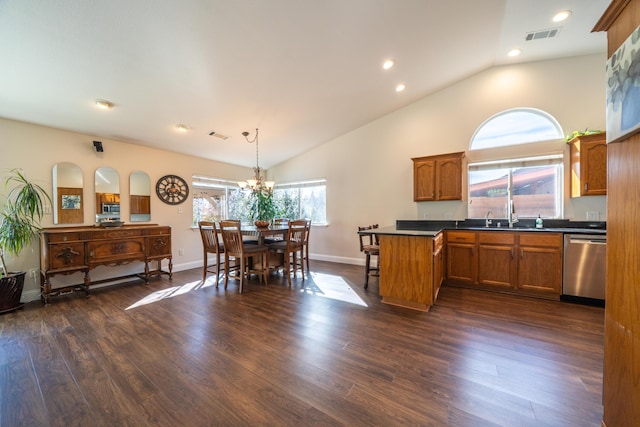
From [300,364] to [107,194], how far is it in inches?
161

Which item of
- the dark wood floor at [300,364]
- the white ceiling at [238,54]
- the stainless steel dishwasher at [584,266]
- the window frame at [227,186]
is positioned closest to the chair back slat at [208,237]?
the dark wood floor at [300,364]

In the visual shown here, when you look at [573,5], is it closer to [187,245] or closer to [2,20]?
[2,20]

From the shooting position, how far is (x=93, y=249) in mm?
3312

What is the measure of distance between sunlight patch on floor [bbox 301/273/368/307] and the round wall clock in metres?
3.04

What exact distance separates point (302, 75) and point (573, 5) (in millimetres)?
3046

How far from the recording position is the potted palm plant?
2736 mm

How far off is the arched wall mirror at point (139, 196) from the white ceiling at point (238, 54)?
0.62 m

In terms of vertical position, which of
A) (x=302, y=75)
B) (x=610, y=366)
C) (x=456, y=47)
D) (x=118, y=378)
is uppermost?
(x=456, y=47)

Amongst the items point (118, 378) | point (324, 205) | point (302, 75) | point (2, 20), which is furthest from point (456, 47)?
point (118, 378)

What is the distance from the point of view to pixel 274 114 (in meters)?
3.87

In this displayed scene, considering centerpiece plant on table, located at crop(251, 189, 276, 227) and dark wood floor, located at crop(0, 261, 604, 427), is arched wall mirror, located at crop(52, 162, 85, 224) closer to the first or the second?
dark wood floor, located at crop(0, 261, 604, 427)

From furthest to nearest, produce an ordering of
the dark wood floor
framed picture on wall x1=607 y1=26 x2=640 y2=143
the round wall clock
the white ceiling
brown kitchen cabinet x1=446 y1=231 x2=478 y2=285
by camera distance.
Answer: the round wall clock < brown kitchen cabinet x1=446 y1=231 x2=478 y2=285 < the white ceiling < the dark wood floor < framed picture on wall x1=607 y1=26 x2=640 y2=143

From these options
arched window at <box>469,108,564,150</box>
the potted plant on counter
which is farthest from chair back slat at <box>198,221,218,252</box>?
the potted plant on counter

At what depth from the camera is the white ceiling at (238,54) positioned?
206 cm
